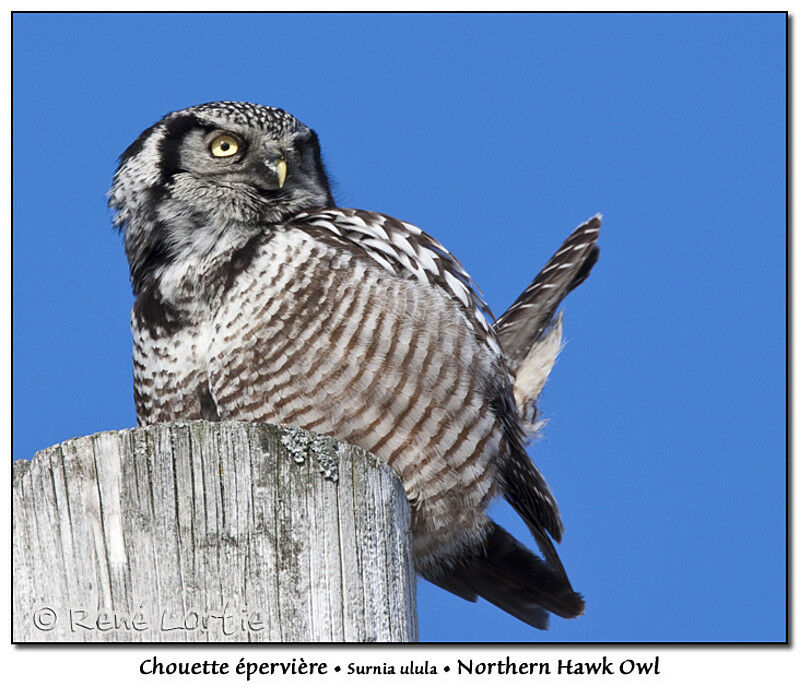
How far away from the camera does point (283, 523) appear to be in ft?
9.78

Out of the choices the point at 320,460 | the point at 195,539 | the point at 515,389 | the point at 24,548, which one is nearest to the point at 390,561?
the point at 320,460

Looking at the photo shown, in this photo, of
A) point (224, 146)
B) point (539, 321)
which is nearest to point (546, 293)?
point (539, 321)

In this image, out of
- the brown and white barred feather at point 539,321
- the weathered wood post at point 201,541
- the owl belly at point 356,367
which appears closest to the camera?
the weathered wood post at point 201,541

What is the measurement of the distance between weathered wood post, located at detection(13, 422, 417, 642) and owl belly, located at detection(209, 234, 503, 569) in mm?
1485

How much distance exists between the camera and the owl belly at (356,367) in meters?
4.64

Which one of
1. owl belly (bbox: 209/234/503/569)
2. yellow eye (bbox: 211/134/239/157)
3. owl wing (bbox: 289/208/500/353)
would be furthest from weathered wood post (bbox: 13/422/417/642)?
yellow eye (bbox: 211/134/239/157)

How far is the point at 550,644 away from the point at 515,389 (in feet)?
10.3

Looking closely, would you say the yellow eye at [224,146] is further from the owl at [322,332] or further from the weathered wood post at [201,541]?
the weathered wood post at [201,541]

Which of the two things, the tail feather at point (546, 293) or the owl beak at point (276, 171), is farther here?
the tail feather at point (546, 293)

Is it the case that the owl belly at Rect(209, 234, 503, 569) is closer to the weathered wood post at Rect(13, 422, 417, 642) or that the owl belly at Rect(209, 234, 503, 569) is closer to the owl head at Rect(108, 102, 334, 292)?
the owl head at Rect(108, 102, 334, 292)

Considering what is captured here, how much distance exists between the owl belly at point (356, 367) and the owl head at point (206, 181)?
43 cm

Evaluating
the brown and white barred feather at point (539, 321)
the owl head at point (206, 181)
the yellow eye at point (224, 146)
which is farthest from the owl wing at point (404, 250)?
the brown and white barred feather at point (539, 321)

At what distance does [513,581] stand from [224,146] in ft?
8.98
